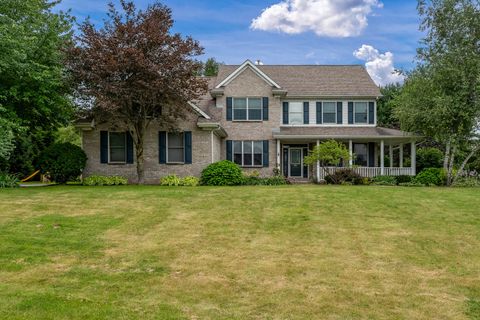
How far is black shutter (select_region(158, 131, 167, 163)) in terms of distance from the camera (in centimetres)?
2305

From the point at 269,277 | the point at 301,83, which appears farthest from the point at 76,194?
the point at 301,83

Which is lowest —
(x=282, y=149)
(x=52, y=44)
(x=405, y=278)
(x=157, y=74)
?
(x=405, y=278)

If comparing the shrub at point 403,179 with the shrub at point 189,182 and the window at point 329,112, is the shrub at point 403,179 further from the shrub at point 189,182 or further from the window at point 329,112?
the shrub at point 189,182

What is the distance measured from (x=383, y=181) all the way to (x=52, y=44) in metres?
18.3

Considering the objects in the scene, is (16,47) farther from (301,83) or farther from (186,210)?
(301,83)

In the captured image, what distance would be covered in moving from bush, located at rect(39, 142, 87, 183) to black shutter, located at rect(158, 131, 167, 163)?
12.6 ft

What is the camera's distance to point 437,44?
22547mm

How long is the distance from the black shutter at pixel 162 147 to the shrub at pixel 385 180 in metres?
11.4

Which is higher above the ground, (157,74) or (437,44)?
(437,44)

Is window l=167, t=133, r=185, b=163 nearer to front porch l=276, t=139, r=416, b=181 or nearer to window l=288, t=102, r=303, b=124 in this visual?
front porch l=276, t=139, r=416, b=181

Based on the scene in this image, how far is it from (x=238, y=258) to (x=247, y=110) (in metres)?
17.8

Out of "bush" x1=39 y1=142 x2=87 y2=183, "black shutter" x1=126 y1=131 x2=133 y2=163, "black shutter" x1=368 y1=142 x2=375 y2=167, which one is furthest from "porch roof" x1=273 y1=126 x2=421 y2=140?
"bush" x1=39 y1=142 x2=87 y2=183

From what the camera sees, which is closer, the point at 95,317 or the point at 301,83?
the point at 95,317

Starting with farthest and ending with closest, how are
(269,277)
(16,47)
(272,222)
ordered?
(16,47)
(272,222)
(269,277)
